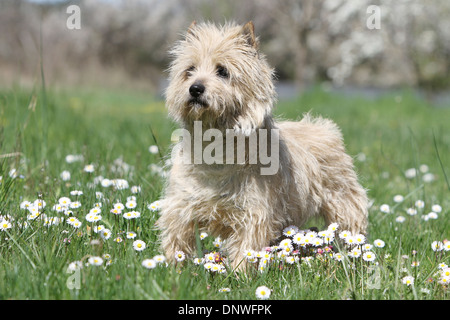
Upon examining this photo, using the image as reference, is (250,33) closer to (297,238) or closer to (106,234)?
(297,238)

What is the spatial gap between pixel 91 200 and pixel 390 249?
2.03m

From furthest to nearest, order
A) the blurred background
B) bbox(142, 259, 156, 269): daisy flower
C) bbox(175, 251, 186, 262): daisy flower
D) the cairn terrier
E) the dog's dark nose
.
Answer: the blurred background
bbox(175, 251, 186, 262): daisy flower
the cairn terrier
the dog's dark nose
bbox(142, 259, 156, 269): daisy flower

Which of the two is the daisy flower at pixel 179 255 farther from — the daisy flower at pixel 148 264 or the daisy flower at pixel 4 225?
the daisy flower at pixel 4 225

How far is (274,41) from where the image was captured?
1045 inches

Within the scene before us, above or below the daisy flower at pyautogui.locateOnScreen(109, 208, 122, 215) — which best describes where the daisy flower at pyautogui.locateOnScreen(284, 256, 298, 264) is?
below

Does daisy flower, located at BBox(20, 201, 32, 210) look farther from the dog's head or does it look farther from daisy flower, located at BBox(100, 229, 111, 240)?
the dog's head

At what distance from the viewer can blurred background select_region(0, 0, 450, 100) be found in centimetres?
1905

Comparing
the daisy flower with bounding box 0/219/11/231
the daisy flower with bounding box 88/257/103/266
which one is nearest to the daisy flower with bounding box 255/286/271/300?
the daisy flower with bounding box 88/257/103/266

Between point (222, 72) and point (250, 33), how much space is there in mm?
291

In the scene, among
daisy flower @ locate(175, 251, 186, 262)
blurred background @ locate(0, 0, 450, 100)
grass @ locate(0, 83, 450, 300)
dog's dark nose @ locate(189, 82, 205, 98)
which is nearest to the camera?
grass @ locate(0, 83, 450, 300)

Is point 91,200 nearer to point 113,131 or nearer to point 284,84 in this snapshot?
point 113,131

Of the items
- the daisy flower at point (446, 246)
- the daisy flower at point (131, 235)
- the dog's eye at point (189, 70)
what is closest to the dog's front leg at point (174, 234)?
the daisy flower at point (131, 235)

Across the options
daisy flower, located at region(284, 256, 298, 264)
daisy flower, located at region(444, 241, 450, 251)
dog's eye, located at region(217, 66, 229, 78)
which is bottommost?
daisy flower, located at region(284, 256, 298, 264)

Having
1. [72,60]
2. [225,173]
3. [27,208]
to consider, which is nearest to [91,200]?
[27,208]
